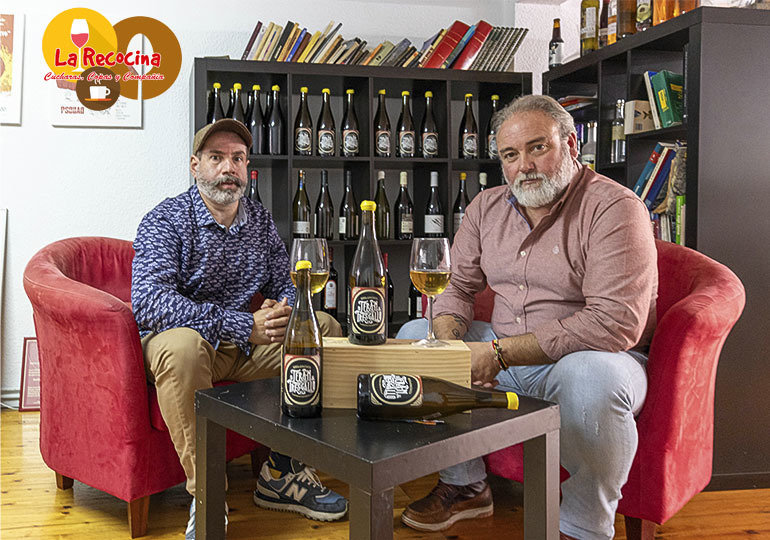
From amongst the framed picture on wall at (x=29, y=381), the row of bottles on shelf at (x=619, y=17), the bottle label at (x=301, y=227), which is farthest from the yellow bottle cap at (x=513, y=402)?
the framed picture on wall at (x=29, y=381)

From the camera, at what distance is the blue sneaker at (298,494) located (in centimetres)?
200

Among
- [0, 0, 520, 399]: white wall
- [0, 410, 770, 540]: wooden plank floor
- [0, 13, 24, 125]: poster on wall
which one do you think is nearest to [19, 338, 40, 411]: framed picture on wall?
[0, 0, 520, 399]: white wall

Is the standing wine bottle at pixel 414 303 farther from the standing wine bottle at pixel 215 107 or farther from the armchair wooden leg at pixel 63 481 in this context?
the armchair wooden leg at pixel 63 481

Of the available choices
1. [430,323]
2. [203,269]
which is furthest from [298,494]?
[430,323]

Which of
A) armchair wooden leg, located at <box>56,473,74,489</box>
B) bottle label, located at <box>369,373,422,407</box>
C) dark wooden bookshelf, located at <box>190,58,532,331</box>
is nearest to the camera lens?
bottle label, located at <box>369,373,422,407</box>

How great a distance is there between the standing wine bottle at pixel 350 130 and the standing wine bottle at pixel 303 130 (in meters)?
0.17

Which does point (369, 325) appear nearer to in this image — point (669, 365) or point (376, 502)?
point (376, 502)

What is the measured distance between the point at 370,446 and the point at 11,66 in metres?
3.00

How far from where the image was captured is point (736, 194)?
7.31 feet

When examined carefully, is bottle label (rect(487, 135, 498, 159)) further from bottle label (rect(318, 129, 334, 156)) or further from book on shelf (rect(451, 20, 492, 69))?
bottle label (rect(318, 129, 334, 156))

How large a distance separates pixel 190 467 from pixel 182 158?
2002mm

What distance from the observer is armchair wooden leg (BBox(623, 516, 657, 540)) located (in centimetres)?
168

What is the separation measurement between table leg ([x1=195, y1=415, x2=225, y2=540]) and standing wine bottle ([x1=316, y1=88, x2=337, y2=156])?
6.63 ft

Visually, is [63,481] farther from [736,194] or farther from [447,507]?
[736,194]
